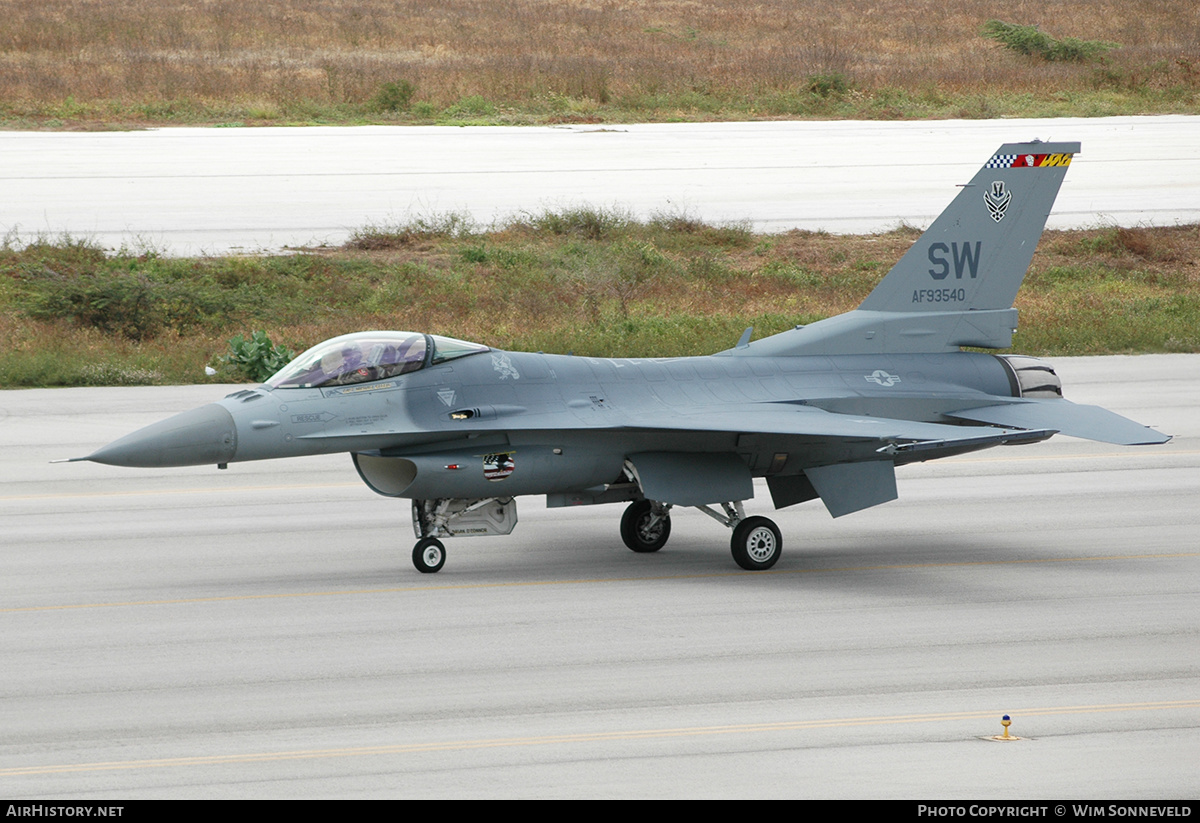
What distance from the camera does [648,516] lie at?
46.4ft

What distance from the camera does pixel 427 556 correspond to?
12906 mm

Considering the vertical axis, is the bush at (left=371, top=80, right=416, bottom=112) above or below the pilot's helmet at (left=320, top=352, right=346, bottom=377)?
above

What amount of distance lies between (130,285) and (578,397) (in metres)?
17.1

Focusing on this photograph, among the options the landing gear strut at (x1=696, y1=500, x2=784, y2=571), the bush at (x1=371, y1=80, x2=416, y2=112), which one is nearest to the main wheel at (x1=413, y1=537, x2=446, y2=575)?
the landing gear strut at (x1=696, y1=500, x2=784, y2=571)

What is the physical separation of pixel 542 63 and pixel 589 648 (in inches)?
1864

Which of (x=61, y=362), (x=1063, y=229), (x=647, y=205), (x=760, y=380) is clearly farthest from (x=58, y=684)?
(x=1063, y=229)

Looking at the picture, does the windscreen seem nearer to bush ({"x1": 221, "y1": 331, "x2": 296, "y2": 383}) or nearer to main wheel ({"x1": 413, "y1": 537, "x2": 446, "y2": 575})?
main wheel ({"x1": 413, "y1": 537, "x2": 446, "y2": 575})

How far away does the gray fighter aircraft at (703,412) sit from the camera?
12.4 metres

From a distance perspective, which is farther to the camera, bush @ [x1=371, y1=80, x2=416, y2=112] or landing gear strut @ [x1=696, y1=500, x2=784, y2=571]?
bush @ [x1=371, y1=80, x2=416, y2=112]

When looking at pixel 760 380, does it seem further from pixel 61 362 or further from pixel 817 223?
pixel 817 223

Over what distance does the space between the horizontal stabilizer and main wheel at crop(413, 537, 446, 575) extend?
18.4 ft

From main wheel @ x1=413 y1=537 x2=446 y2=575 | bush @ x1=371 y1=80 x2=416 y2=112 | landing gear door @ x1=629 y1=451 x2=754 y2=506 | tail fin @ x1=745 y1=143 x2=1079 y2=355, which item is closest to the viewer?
main wheel @ x1=413 y1=537 x2=446 y2=575

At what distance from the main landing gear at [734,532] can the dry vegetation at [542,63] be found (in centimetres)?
3602

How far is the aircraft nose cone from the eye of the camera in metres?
11.7
